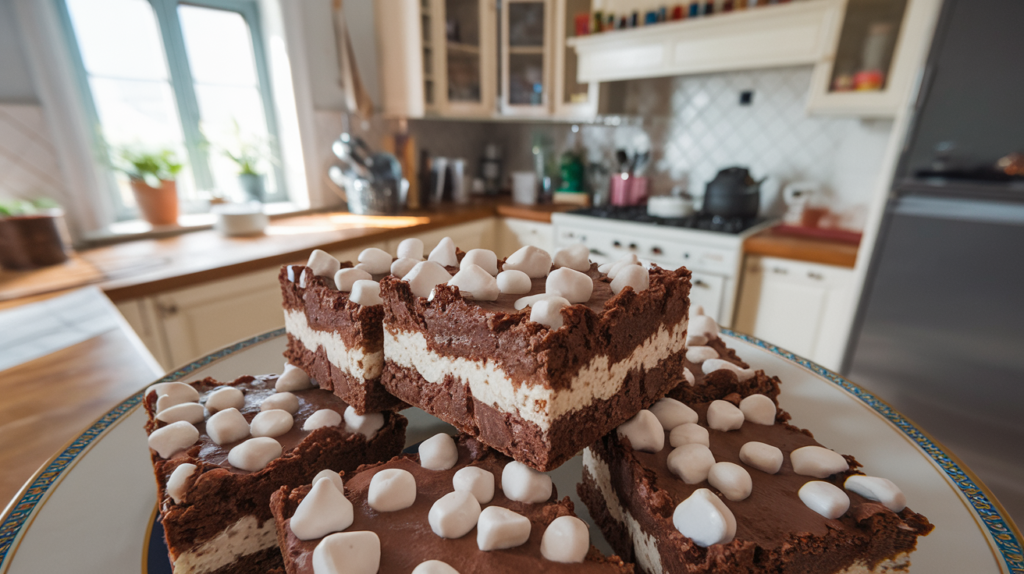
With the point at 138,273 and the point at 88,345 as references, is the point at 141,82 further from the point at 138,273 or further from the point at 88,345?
the point at 88,345

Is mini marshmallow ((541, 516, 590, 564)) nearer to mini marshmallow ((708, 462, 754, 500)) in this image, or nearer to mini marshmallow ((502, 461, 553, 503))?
mini marshmallow ((502, 461, 553, 503))

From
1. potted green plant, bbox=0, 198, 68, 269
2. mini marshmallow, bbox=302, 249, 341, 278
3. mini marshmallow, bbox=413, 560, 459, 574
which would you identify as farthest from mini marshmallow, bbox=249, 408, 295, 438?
potted green plant, bbox=0, 198, 68, 269

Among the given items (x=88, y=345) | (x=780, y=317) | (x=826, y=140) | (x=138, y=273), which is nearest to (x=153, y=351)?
(x=138, y=273)

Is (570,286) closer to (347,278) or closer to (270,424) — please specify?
(347,278)

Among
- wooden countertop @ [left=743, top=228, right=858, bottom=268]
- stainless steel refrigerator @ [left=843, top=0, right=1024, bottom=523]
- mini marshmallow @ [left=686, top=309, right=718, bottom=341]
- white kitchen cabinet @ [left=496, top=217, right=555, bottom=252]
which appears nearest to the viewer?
mini marshmallow @ [left=686, top=309, right=718, bottom=341]

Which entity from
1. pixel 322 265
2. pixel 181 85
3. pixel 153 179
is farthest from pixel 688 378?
pixel 181 85

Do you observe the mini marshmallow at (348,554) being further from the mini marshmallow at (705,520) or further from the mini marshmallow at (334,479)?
the mini marshmallow at (705,520)
